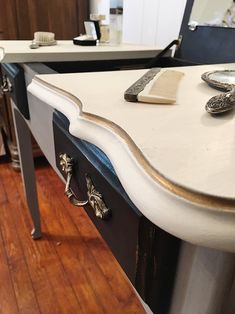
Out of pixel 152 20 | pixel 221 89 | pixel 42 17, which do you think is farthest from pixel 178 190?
pixel 42 17

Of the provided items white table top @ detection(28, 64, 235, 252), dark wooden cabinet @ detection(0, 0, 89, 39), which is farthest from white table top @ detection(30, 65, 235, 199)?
dark wooden cabinet @ detection(0, 0, 89, 39)

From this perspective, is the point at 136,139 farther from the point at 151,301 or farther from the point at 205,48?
the point at 205,48

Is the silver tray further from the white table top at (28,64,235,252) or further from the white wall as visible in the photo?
the white wall

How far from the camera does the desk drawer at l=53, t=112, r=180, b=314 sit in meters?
0.24

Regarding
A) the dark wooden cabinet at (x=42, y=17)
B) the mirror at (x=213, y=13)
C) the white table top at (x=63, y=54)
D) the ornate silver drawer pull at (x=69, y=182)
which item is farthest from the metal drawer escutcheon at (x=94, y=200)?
the dark wooden cabinet at (x=42, y=17)

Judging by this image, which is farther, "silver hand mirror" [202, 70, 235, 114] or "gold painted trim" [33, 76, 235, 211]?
"silver hand mirror" [202, 70, 235, 114]

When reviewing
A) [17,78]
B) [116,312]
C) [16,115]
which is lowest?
[116,312]

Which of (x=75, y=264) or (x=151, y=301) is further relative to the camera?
(x=75, y=264)

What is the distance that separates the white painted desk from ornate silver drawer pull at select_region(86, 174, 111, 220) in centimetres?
8

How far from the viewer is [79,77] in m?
0.44

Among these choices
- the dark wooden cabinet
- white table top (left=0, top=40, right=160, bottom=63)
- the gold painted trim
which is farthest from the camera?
the dark wooden cabinet

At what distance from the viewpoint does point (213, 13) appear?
79 cm

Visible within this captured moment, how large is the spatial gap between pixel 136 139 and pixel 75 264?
0.98 m

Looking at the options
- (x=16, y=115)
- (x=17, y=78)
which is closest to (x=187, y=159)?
(x=17, y=78)
